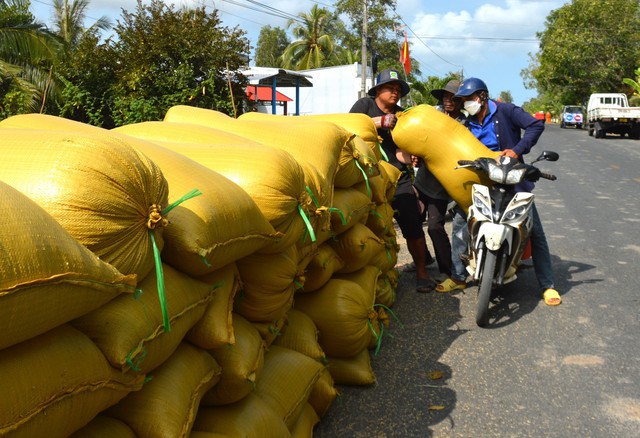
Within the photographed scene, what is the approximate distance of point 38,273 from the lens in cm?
150

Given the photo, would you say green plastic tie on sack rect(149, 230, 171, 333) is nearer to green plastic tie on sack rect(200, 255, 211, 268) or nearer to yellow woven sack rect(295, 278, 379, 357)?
green plastic tie on sack rect(200, 255, 211, 268)

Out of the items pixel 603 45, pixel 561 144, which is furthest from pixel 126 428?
pixel 603 45

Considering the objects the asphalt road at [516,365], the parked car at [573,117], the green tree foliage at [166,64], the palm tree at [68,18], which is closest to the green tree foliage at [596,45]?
the parked car at [573,117]

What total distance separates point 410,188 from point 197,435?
12.7 feet

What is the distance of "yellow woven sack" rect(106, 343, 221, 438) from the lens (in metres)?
2.00

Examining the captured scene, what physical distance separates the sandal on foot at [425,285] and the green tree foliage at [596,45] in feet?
159

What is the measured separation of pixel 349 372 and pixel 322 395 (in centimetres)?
55

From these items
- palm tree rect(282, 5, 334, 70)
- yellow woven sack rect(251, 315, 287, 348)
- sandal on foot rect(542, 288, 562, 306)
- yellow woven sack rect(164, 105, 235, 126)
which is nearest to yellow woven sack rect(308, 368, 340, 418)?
yellow woven sack rect(251, 315, 287, 348)

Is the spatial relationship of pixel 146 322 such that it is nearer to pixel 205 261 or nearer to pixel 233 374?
pixel 205 261

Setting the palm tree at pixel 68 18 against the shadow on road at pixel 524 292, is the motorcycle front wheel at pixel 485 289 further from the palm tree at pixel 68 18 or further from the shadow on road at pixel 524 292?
the palm tree at pixel 68 18

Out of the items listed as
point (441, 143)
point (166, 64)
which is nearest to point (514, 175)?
point (441, 143)

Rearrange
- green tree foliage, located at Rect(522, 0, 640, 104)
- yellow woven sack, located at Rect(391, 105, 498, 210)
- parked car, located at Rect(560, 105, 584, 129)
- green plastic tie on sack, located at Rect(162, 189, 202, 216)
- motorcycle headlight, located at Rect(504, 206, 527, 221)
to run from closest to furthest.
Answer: green plastic tie on sack, located at Rect(162, 189, 202, 216), motorcycle headlight, located at Rect(504, 206, 527, 221), yellow woven sack, located at Rect(391, 105, 498, 210), parked car, located at Rect(560, 105, 584, 129), green tree foliage, located at Rect(522, 0, 640, 104)

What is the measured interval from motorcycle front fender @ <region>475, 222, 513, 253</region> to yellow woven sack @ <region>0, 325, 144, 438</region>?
3.61m

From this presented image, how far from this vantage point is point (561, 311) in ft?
17.1
